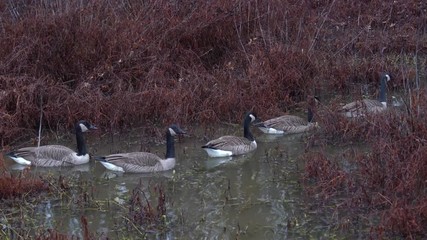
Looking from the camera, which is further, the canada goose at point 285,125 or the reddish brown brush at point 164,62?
the reddish brown brush at point 164,62

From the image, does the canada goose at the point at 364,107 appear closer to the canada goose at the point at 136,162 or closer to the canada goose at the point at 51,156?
the canada goose at the point at 136,162

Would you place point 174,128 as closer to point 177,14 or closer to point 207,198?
point 207,198

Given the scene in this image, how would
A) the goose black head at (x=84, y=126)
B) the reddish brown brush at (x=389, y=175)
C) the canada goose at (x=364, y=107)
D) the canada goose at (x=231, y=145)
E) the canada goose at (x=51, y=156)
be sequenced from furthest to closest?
the canada goose at (x=364, y=107) < the goose black head at (x=84, y=126) < the canada goose at (x=231, y=145) < the canada goose at (x=51, y=156) < the reddish brown brush at (x=389, y=175)

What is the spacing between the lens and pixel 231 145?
11.4m

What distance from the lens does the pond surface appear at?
827 centimetres

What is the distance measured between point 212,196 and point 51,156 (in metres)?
2.92

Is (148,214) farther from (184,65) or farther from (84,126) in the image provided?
(184,65)

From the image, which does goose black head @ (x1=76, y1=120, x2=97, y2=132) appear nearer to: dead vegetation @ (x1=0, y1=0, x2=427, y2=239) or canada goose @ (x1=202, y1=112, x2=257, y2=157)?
dead vegetation @ (x1=0, y1=0, x2=427, y2=239)

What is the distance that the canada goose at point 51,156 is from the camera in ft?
36.1

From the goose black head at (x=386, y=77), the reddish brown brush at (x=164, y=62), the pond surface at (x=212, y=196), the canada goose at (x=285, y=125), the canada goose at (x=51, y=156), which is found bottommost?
the pond surface at (x=212, y=196)

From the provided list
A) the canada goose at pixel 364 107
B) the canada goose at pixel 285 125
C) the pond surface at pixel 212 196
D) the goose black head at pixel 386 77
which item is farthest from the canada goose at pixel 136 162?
the goose black head at pixel 386 77

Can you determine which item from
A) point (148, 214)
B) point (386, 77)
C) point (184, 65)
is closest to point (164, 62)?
point (184, 65)

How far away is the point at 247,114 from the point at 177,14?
4145 mm

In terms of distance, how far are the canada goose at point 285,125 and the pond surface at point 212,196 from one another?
14 cm
